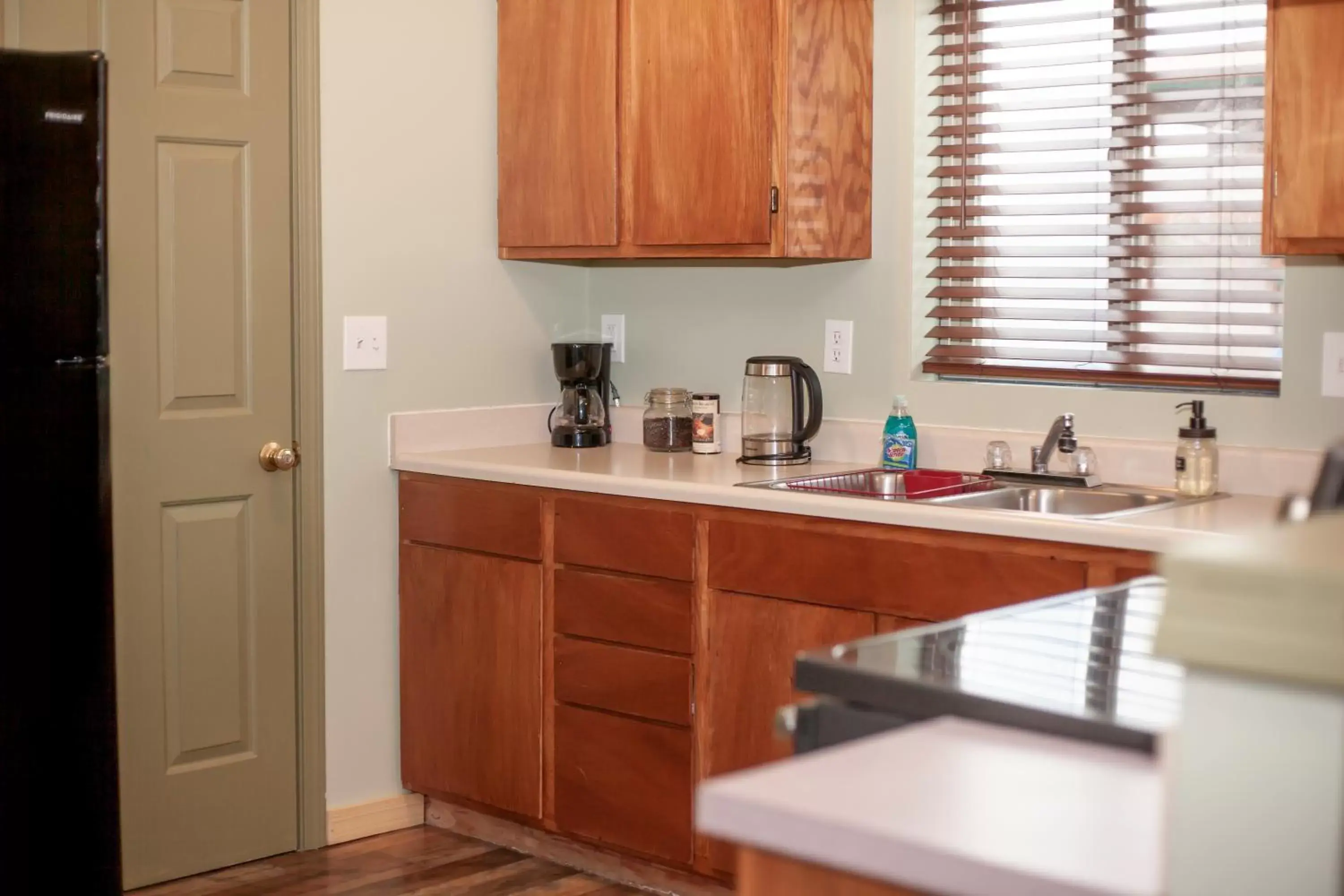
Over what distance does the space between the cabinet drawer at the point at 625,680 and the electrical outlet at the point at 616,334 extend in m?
0.97

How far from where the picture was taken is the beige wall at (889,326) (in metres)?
2.80

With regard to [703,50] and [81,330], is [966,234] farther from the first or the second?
[81,330]

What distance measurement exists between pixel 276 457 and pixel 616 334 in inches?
39.7

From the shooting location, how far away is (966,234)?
3285mm

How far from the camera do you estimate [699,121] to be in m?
3.31

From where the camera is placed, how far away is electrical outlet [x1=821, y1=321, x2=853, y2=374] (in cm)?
345

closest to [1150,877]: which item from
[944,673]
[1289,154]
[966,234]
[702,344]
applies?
[944,673]

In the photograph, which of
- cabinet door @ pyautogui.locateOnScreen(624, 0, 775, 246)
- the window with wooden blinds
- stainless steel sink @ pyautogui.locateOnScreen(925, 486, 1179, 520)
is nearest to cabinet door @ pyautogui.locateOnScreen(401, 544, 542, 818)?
cabinet door @ pyautogui.locateOnScreen(624, 0, 775, 246)

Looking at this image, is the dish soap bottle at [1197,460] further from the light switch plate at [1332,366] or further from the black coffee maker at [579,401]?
the black coffee maker at [579,401]

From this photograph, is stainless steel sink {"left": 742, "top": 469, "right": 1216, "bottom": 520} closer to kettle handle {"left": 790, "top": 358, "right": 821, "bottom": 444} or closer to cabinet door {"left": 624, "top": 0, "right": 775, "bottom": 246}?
kettle handle {"left": 790, "top": 358, "right": 821, "bottom": 444}

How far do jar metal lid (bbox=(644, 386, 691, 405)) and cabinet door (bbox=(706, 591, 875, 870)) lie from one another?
30.7 inches

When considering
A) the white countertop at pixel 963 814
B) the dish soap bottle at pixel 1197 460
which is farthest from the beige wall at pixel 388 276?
the white countertop at pixel 963 814

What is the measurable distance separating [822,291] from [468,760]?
1332 millimetres

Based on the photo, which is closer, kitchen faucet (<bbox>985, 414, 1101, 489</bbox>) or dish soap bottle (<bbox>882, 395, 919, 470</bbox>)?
kitchen faucet (<bbox>985, 414, 1101, 489</bbox>)
